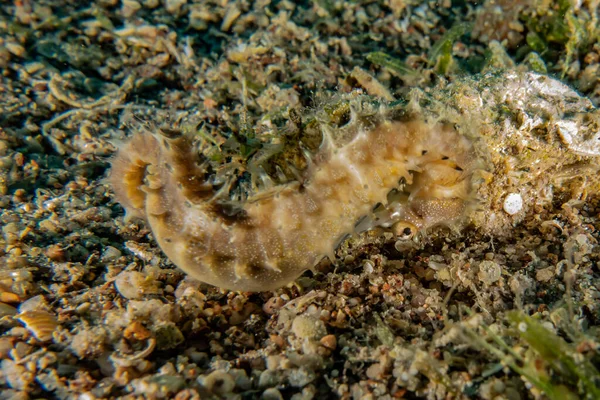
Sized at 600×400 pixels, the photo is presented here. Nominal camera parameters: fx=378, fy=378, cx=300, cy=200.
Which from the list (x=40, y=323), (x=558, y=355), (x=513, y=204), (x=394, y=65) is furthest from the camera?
(x=394, y=65)

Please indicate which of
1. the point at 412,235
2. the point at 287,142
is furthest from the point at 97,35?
the point at 412,235

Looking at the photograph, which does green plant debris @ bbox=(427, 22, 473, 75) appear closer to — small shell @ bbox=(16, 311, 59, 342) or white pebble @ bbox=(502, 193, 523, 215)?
white pebble @ bbox=(502, 193, 523, 215)

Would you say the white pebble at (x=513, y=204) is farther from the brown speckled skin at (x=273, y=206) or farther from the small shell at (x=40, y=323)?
the small shell at (x=40, y=323)

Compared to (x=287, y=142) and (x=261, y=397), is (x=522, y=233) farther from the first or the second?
(x=261, y=397)

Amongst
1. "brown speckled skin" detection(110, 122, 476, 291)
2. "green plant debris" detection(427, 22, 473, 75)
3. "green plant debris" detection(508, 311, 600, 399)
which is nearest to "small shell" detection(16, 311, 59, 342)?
"brown speckled skin" detection(110, 122, 476, 291)

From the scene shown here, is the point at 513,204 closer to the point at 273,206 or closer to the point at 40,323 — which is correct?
the point at 273,206

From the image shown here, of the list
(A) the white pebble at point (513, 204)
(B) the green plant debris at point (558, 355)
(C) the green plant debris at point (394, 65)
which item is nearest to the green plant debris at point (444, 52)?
(C) the green plant debris at point (394, 65)

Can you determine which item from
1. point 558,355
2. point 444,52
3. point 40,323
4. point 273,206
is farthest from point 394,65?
point 40,323
